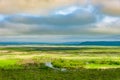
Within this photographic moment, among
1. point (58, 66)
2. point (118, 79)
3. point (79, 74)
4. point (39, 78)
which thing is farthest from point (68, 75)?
point (58, 66)

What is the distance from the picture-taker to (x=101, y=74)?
4322 cm

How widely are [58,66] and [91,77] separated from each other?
1799 centimetres

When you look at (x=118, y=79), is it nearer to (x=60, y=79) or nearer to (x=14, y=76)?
(x=60, y=79)

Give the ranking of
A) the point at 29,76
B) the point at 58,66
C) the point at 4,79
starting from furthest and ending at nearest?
the point at 58,66, the point at 29,76, the point at 4,79

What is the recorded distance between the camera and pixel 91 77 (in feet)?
133

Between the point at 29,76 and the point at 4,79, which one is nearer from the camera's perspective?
the point at 4,79

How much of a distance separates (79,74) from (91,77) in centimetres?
346

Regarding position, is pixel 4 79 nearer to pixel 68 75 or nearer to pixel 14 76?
pixel 14 76

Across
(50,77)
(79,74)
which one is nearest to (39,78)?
(50,77)

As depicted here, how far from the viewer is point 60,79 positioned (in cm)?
3903

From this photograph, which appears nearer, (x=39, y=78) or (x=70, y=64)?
(x=39, y=78)

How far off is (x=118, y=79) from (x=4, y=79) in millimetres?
16603

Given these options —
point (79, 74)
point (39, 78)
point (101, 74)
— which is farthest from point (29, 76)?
point (101, 74)

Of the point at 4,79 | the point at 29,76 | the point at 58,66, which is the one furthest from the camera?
the point at 58,66
